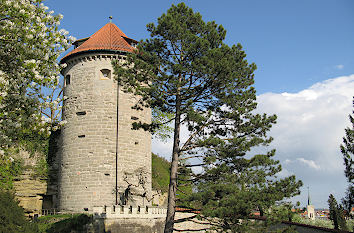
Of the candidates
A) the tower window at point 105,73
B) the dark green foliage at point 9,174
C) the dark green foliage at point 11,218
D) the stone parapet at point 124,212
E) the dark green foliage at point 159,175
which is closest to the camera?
the dark green foliage at point 11,218

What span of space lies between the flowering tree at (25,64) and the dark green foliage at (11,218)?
10.3ft

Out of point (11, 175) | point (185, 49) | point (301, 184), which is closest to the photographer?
point (301, 184)

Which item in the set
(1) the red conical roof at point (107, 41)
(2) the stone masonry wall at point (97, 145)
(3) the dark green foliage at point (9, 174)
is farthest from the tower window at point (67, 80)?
(3) the dark green foliage at point (9, 174)

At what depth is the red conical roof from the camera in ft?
72.5

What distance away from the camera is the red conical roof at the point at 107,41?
2211 centimetres

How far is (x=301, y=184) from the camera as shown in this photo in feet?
37.8

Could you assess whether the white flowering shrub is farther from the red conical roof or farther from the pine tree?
the red conical roof

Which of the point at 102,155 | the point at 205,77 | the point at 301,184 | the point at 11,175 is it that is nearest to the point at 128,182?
the point at 102,155

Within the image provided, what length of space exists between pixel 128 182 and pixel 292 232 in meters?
11.6

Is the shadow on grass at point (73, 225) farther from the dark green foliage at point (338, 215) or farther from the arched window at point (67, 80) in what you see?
the dark green foliage at point (338, 215)

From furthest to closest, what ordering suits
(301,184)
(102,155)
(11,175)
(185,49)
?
(11,175)
(102,155)
(185,49)
(301,184)

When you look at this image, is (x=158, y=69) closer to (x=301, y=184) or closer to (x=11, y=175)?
(x=301, y=184)

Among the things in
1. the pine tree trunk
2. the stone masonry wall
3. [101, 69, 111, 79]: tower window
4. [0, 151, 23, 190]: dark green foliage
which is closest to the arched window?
the stone masonry wall

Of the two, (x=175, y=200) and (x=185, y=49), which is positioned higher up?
(x=185, y=49)
